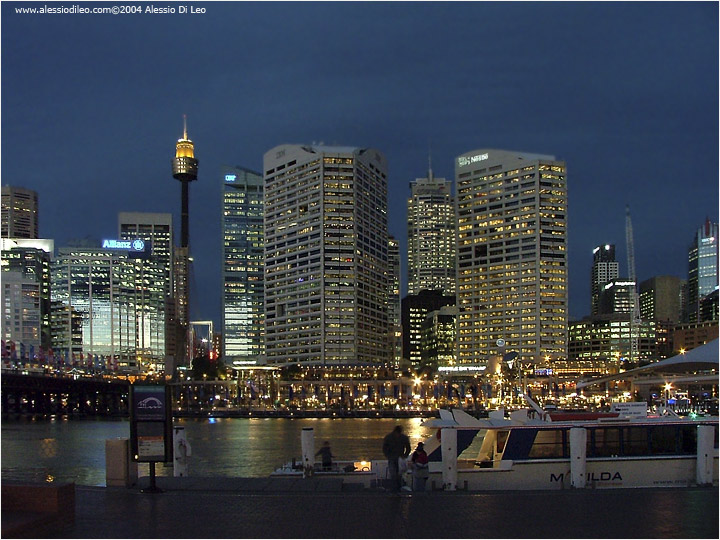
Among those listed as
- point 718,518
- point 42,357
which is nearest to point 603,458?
point 718,518

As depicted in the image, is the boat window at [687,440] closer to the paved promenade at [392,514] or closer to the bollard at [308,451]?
the paved promenade at [392,514]

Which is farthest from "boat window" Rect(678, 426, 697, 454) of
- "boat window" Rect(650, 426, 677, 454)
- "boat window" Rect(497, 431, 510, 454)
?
"boat window" Rect(497, 431, 510, 454)

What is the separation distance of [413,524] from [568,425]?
1505 centimetres

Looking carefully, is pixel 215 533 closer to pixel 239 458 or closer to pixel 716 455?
pixel 716 455

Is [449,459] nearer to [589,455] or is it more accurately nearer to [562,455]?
[562,455]

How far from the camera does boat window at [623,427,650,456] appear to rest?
31578mm

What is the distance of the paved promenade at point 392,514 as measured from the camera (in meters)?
16.5

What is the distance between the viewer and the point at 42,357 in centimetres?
19800

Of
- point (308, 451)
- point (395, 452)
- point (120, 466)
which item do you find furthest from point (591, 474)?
point (120, 466)

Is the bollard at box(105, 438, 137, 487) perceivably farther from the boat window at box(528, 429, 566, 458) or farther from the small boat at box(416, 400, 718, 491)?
the boat window at box(528, 429, 566, 458)

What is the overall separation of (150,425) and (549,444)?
556 inches

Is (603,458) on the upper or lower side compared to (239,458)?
upper

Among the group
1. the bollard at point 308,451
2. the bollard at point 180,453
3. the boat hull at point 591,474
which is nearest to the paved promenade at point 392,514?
the bollard at point 308,451

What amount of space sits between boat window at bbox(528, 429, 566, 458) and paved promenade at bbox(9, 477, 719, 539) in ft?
30.2
